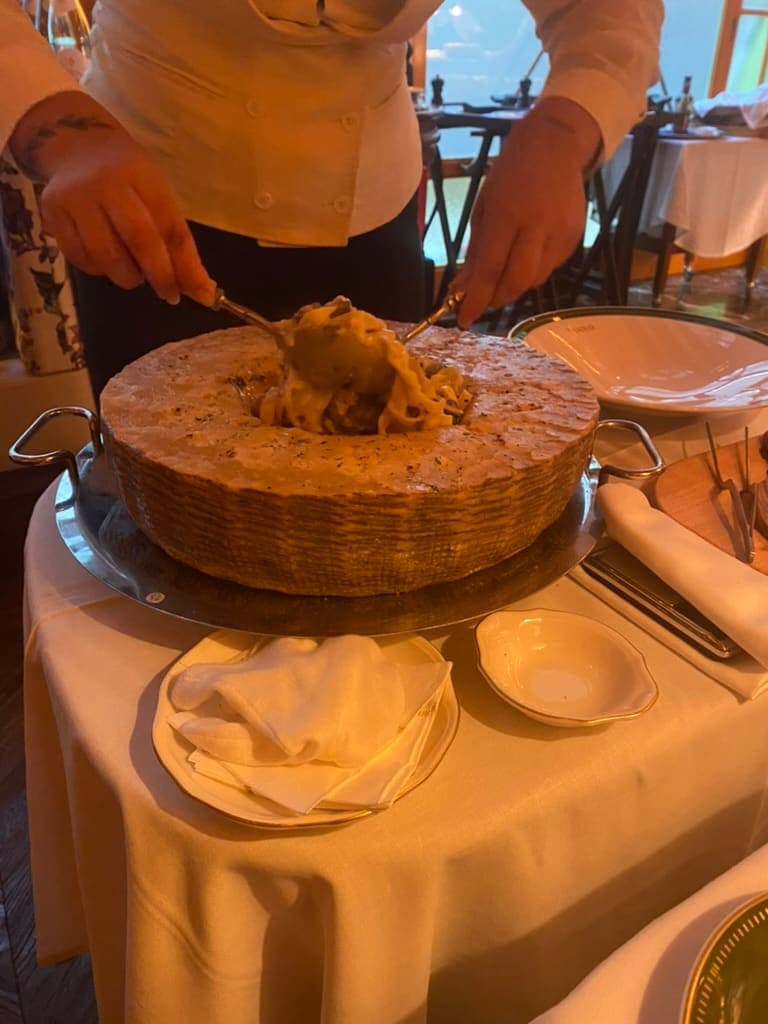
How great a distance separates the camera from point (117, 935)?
621 mm

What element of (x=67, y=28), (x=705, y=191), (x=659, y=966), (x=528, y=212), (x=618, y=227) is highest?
(x=67, y=28)

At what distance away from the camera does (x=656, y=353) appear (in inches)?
41.7

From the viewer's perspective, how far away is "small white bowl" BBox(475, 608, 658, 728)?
0.50 metres

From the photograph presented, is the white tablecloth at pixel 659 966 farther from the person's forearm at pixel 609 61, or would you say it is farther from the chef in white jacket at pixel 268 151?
the person's forearm at pixel 609 61

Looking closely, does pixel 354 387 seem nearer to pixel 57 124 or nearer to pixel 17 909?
pixel 57 124

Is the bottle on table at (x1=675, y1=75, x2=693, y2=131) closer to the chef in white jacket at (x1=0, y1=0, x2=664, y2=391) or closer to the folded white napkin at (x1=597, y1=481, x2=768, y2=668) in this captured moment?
the chef in white jacket at (x1=0, y1=0, x2=664, y2=391)

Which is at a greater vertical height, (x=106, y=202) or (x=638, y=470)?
(x=106, y=202)

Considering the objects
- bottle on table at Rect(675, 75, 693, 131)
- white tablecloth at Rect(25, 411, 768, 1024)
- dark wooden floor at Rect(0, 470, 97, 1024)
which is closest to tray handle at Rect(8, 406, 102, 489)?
white tablecloth at Rect(25, 411, 768, 1024)

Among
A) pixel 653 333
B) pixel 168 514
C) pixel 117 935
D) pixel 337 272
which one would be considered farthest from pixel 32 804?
pixel 653 333

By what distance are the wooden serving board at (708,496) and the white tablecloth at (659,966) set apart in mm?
289

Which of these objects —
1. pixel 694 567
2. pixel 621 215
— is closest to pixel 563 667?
pixel 694 567

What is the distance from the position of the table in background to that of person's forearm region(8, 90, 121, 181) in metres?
3.00

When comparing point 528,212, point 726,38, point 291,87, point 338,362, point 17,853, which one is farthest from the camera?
point 726,38

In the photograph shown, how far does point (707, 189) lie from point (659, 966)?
11.4 ft
